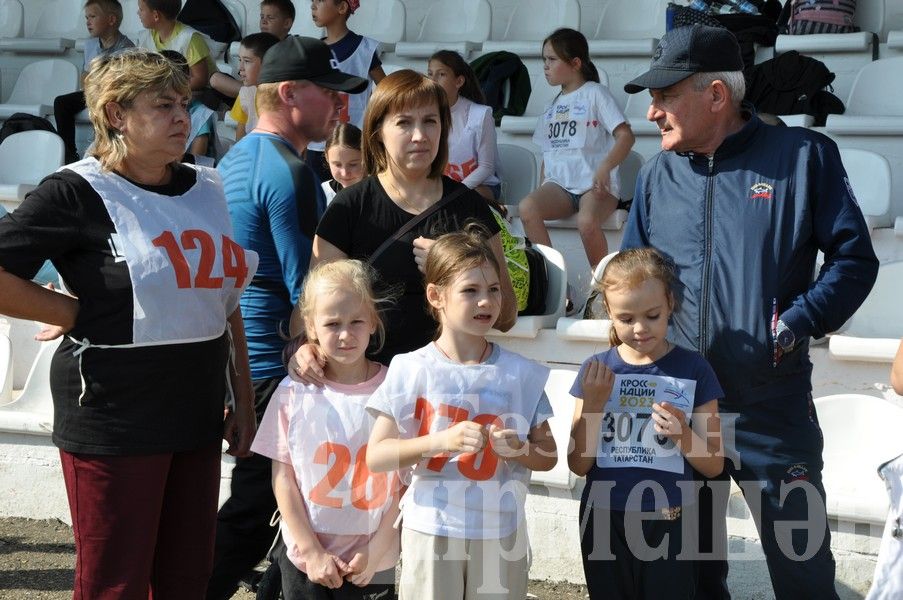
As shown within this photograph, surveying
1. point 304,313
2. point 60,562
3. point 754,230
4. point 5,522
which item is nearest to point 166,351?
point 304,313

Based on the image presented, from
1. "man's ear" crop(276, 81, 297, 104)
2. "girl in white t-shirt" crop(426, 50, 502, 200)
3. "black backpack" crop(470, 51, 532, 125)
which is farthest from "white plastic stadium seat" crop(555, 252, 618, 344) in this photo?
"black backpack" crop(470, 51, 532, 125)

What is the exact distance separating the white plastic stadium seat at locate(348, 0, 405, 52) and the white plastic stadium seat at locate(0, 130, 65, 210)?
7.82ft

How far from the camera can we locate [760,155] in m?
2.76

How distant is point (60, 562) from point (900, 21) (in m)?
5.46

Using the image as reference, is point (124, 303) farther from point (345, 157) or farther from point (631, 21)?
point (631, 21)

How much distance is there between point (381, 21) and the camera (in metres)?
8.45

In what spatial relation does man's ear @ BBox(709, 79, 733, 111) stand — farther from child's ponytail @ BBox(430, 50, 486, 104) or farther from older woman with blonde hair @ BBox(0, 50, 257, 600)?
child's ponytail @ BBox(430, 50, 486, 104)

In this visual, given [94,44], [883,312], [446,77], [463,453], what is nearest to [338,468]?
[463,453]

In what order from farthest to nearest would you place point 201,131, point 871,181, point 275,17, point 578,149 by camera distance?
1. point 275,17
2. point 201,131
3. point 578,149
4. point 871,181

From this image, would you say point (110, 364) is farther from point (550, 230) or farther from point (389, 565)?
point (550, 230)

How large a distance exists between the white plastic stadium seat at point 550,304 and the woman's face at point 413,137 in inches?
72.2

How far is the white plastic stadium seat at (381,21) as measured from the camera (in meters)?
8.34

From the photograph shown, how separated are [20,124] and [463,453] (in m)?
6.13

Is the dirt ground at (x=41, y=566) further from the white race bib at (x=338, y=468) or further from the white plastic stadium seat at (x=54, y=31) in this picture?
the white plastic stadium seat at (x=54, y=31)
